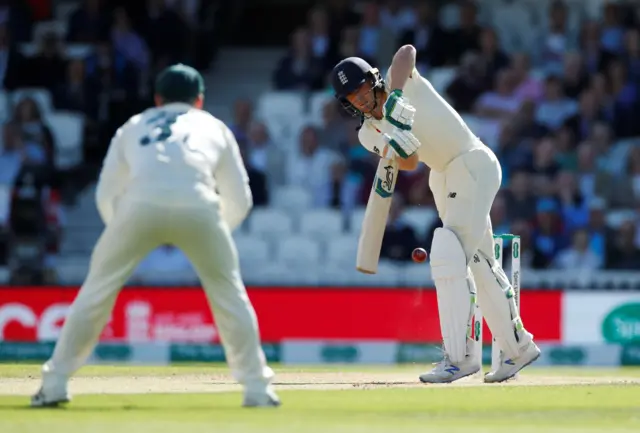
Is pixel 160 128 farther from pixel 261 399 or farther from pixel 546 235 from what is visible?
pixel 546 235

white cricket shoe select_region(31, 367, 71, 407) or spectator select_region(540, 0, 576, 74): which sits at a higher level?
spectator select_region(540, 0, 576, 74)

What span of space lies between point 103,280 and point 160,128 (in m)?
0.70

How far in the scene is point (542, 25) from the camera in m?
16.4

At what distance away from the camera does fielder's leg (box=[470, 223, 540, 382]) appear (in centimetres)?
817

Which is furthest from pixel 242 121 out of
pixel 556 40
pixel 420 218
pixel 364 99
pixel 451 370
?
pixel 451 370

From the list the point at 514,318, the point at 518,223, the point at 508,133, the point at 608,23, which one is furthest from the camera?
the point at 608,23

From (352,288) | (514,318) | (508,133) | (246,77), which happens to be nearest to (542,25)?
(508,133)

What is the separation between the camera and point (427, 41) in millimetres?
15742

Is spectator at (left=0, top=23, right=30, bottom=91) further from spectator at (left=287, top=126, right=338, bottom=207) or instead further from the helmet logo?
the helmet logo

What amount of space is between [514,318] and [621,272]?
5396mm

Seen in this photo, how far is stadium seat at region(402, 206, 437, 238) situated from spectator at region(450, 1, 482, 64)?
2475mm

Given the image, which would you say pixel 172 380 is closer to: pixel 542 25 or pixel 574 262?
pixel 574 262

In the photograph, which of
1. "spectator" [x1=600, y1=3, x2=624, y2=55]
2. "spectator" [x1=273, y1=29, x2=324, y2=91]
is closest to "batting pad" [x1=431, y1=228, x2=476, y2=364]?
"spectator" [x1=273, y1=29, x2=324, y2=91]

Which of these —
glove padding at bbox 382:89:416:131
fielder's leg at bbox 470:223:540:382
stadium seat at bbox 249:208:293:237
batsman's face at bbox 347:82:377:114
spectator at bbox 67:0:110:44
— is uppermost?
spectator at bbox 67:0:110:44
